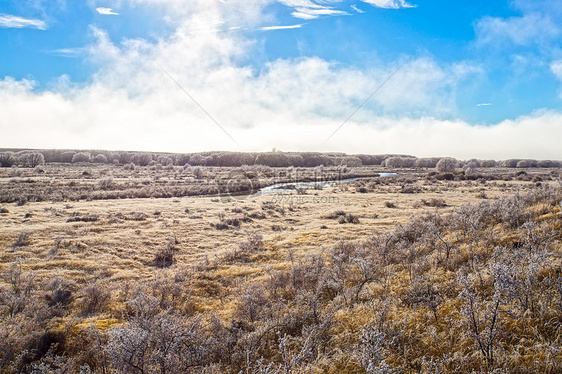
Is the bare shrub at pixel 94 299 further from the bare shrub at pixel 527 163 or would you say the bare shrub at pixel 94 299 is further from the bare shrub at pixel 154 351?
the bare shrub at pixel 527 163

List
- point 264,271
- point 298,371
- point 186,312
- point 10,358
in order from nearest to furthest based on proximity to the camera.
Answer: point 298,371 < point 10,358 < point 186,312 < point 264,271

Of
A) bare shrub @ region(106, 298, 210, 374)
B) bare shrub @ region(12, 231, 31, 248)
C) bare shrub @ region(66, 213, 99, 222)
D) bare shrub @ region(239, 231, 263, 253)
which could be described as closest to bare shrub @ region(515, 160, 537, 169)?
bare shrub @ region(239, 231, 263, 253)

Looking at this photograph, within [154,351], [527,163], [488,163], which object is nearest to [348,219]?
[154,351]

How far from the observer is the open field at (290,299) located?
4000 millimetres

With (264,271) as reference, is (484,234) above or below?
above

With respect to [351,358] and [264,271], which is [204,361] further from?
[264,271]

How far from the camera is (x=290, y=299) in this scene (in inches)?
301

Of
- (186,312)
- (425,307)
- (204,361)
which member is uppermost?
(425,307)

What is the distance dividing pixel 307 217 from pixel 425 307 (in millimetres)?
16507

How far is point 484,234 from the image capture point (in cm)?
828

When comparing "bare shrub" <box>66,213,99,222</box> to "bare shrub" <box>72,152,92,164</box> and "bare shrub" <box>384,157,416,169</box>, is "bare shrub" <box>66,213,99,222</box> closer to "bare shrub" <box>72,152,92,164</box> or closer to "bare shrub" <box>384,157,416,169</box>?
"bare shrub" <box>72,152,92,164</box>

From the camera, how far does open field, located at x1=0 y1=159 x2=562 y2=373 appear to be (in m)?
4.00

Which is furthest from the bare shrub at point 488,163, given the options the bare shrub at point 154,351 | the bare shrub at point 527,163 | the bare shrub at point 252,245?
the bare shrub at point 154,351

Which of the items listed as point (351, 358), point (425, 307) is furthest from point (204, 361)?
point (425, 307)
